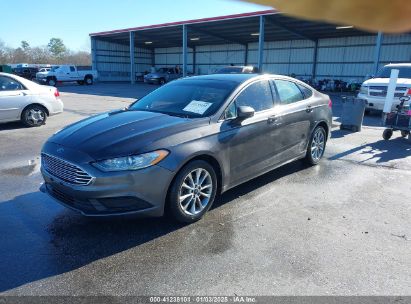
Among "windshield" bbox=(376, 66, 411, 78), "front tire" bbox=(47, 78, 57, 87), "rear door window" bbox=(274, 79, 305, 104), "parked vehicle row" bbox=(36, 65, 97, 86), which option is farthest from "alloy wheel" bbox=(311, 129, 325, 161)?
"front tire" bbox=(47, 78, 57, 87)

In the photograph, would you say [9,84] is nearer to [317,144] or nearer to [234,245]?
[317,144]

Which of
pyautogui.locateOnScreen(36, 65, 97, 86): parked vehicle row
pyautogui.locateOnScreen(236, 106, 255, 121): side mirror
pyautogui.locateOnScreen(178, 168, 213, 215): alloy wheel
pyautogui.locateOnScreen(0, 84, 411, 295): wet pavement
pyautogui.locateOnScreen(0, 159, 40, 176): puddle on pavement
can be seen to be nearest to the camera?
pyautogui.locateOnScreen(0, 84, 411, 295): wet pavement

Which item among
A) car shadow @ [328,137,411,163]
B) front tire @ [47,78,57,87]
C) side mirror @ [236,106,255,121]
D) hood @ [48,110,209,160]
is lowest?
front tire @ [47,78,57,87]

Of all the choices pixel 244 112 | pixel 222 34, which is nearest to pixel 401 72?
pixel 244 112

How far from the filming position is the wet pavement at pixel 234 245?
2.86 meters

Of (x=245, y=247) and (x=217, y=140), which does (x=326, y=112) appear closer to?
(x=217, y=140)

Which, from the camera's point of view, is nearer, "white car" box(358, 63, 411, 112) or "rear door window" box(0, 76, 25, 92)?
"rear door window" box(0, 76, 25, 92)

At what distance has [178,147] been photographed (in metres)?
3.70

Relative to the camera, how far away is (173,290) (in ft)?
9.15

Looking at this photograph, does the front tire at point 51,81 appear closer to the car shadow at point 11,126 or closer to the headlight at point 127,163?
the car shadow at point 11,126

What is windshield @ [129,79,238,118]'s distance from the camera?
14.5 ft

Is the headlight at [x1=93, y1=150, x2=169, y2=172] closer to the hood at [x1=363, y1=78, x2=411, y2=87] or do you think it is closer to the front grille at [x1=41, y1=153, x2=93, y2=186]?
the front grille at [x1=41, y1=153, x2=93, y2=186]

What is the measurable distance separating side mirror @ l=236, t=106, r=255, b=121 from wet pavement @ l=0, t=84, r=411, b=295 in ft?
3.56

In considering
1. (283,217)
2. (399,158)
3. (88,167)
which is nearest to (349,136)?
(399,158)
